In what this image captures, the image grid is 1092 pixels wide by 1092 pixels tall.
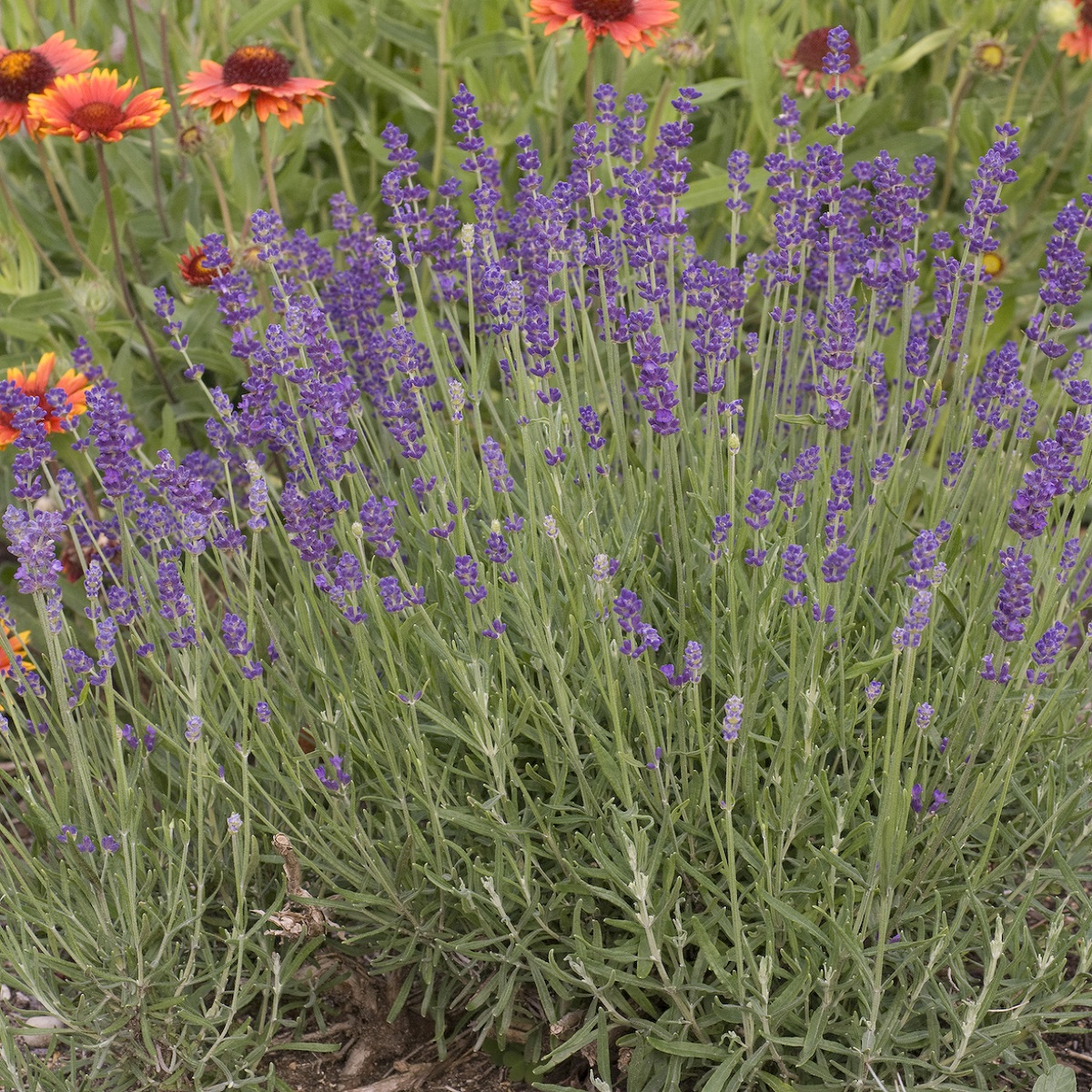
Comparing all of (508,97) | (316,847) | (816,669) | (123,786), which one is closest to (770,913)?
(816,669)

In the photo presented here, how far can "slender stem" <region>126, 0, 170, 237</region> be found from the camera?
3547 millimetres

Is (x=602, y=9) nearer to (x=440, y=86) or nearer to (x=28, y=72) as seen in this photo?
(x=440, y=86)

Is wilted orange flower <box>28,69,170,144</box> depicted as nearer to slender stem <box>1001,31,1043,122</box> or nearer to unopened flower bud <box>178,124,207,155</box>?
unopened flower bud <box>178,124,207,155</box>

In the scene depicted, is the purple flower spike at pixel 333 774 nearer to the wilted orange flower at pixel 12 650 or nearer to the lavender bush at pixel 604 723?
the lavender bush at pixel 604 723

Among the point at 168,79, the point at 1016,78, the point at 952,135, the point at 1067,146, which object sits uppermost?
the point at 168,79

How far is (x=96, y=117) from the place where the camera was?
3.06 metres

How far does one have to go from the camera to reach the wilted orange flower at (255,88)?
3.07m

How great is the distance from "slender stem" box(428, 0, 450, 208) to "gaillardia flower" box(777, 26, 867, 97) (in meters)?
1.09

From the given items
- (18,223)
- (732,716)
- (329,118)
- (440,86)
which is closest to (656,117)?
(440,86)

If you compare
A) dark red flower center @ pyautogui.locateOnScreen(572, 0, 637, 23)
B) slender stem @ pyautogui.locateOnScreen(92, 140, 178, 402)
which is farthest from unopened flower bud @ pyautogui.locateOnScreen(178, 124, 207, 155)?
dark red flower center @ pyautogui.locateOnScreen(572, 0, 637, 23)

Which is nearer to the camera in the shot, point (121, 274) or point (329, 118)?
point (121, 274)

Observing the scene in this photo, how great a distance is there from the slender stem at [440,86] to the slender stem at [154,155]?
2.78 feet

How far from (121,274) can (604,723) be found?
204 centimetres

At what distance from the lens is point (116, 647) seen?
2838mm
